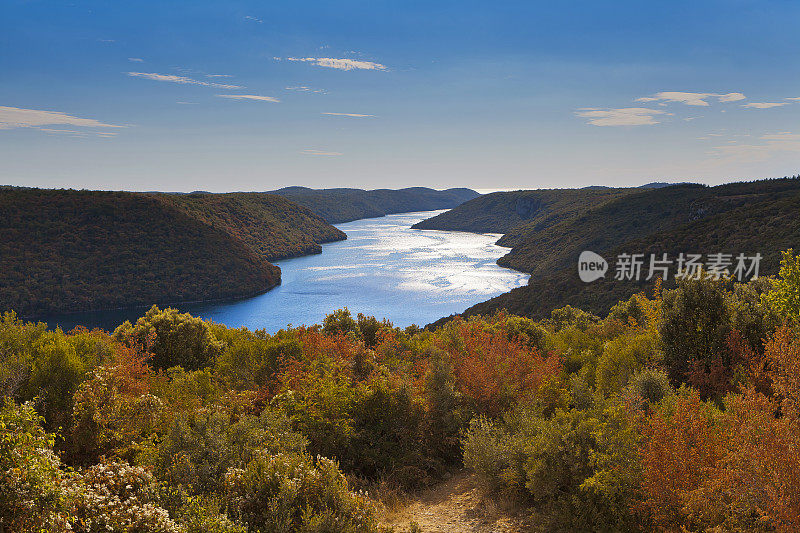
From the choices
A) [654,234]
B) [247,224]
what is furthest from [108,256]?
[654,234]

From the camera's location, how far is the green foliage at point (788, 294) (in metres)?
17.0

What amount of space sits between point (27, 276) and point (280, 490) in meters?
122

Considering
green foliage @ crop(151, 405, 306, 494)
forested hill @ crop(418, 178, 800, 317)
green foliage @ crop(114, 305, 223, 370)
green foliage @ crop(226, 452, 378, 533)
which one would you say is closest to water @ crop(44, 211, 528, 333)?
forested hill @ crop(418, 178, 800, 317)

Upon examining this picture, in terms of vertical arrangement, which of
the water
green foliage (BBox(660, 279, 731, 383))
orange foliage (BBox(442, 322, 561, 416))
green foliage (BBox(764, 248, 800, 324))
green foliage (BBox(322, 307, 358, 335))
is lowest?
the water

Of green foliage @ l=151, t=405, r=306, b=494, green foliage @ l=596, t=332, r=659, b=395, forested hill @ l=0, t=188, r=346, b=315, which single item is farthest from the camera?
forested hill @ l=0, t=188, r=346, b=315

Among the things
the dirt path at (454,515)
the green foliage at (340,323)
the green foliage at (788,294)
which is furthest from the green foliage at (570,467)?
the green foliage at (340,323)

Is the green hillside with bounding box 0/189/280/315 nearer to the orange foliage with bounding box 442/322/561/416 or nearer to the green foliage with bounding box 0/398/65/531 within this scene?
the orange foliage with bounding box 442/322/561/416

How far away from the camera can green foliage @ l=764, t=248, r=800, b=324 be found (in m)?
17.0

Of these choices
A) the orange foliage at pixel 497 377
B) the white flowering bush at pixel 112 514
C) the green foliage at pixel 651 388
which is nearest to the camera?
the white flowering bush at pixel 112 514

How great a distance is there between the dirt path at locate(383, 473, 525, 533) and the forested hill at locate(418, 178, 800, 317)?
161 ft

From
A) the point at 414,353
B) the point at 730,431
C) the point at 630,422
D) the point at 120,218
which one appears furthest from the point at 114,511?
the point at 120,218

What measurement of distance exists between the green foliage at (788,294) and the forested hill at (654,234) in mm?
35177

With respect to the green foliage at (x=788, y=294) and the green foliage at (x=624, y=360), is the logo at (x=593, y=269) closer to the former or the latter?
the green foliage at (x=788, y=294)

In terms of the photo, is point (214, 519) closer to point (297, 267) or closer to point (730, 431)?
point (730, 431)
